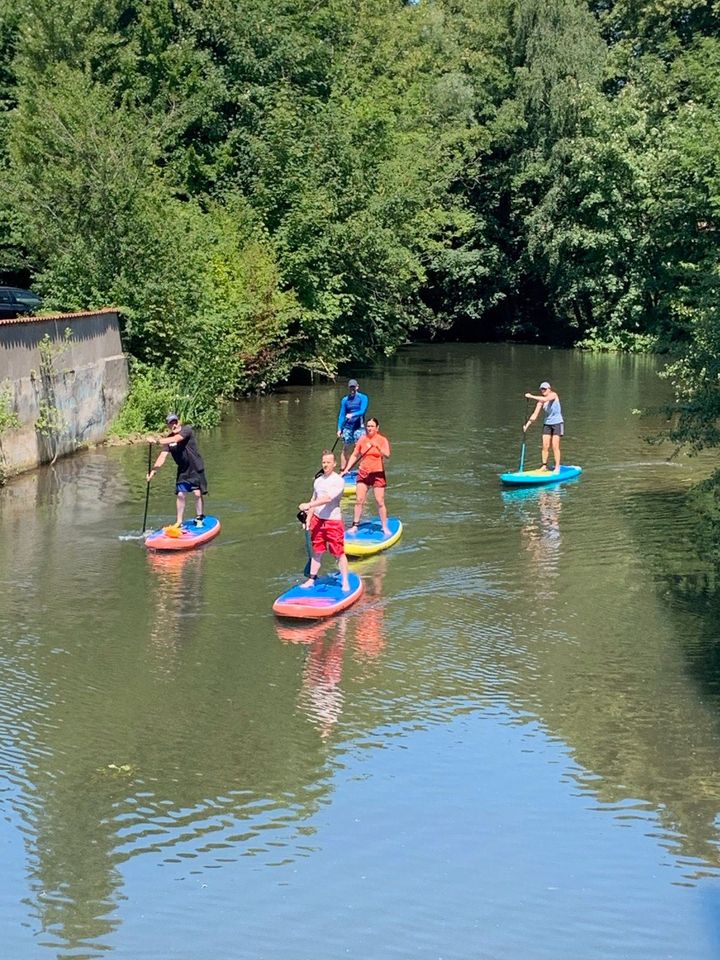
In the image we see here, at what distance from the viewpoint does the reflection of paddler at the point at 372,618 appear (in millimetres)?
14789

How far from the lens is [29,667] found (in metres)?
14.1

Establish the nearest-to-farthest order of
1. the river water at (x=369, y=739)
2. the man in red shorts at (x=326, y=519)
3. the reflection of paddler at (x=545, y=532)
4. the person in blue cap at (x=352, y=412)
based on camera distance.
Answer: the river water at (x=369, y=739), the man in red shorts at (x=326, y=519), the reflection of paddler at (x=545, y=532), the person in blue cap at (x=352, y=412)

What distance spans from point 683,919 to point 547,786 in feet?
7.52

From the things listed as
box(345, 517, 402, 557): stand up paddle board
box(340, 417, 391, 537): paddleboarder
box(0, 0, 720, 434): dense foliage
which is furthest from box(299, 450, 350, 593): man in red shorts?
box(0, 0, 720, 434): dense foliage

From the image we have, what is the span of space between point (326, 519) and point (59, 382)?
1170 centimetres

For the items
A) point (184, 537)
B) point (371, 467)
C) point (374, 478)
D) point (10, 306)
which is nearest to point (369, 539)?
point (374, 478)

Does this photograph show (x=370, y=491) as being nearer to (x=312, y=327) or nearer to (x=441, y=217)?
(x=312, y=327)

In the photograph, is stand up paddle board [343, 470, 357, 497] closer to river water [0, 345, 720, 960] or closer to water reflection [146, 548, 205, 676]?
river water [0, 345, 720, 960]

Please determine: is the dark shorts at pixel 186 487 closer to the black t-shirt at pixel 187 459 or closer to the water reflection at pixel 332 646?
the black t-shirt at pixel 187 459

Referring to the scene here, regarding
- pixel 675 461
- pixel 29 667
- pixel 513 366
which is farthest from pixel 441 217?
pixel 29 667

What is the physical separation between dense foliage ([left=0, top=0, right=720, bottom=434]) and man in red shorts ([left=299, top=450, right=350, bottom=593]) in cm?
495

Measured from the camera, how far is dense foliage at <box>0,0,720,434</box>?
31.1 meters

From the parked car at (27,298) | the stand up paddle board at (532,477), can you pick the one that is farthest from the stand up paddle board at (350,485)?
the parked car at (27,298)

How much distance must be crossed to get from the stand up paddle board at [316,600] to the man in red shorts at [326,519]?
0.11 metres
